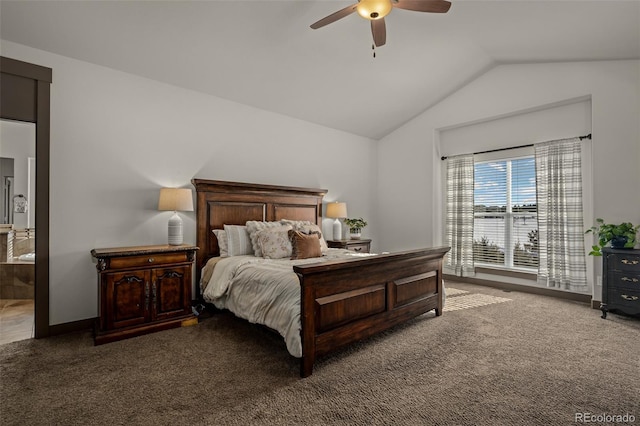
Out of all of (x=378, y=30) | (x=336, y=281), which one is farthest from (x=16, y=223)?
(x=378, y=30)

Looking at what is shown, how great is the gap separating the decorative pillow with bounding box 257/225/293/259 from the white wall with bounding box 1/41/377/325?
3.16ft

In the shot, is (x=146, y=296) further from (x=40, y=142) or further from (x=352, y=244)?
(x=352, y=244)

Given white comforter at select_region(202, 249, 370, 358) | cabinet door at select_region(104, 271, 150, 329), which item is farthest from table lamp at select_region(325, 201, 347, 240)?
cabinet door at select_region(104, 271, 150, 329)

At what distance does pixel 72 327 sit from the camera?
10.7 ft

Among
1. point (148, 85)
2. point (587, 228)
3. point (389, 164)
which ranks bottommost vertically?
point (587, 228)

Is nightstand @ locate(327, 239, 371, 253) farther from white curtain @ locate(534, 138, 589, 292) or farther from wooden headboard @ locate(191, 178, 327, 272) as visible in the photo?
white curtain @ locate(534, 138, 589, 292)

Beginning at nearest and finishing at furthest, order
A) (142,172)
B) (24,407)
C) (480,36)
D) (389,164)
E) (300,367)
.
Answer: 1. (24,407)
2. (300,367)
3. (142,172)
4. (480,36)
5. (389,164)

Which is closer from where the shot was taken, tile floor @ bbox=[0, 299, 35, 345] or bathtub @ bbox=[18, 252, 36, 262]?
tile floor @ bbox=[0, 299, 35, 345]

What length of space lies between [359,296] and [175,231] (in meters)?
2.21

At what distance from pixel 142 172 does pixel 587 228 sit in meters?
5.76

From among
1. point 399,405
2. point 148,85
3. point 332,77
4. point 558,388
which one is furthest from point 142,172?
point 558,388

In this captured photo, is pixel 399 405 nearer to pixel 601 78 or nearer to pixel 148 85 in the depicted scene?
pixel 148 85

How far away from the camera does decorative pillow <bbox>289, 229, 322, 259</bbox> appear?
3.74 metres

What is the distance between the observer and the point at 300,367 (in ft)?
7.79
